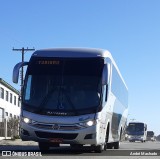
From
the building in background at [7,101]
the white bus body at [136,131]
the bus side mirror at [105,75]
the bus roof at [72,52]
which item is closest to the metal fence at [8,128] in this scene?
the building in background at [7,101]

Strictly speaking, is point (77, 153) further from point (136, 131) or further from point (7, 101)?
point (7, 101)

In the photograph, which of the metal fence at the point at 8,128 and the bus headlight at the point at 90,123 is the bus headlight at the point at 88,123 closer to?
the bus headlight at the point at 90,123

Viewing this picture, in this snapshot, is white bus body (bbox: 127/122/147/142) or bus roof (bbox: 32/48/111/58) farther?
white bus body (bbox: 127/122/147/142)

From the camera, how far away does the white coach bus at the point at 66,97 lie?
1552cm

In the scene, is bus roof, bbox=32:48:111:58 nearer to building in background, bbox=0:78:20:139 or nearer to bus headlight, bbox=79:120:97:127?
bus headlight, bbox=79:120:97:127

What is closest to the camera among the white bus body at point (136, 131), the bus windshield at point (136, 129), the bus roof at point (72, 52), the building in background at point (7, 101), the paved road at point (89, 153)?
the paved road at point (89, 153)

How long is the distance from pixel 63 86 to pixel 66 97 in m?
0.45

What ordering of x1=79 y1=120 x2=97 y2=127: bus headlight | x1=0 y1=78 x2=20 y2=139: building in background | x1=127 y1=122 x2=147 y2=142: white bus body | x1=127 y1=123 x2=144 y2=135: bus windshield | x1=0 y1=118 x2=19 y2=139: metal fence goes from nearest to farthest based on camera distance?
x1=79 y1=120 x2=97 y2=127: bus headlight < x1=0 y1=118 x2=19 y2=139: metal fence < x1=127 y1=122 x2=147 y2=142: white bus body < x1=127 y1=123 x2=144 y2=135: bus windshield < x1=0 y1=78 x2=20 y2=139: building in background

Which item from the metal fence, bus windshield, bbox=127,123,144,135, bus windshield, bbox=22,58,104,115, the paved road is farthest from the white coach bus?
bus windshield, bbox=127,123,144,135

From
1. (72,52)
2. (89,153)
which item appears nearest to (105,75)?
(72,52)

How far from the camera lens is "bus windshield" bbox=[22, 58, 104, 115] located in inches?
618

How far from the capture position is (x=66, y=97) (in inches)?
623

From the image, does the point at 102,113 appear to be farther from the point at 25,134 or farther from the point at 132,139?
the point at 132,139

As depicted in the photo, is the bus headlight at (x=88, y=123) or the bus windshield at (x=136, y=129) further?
the bus windshield at (x=136, y=129)
